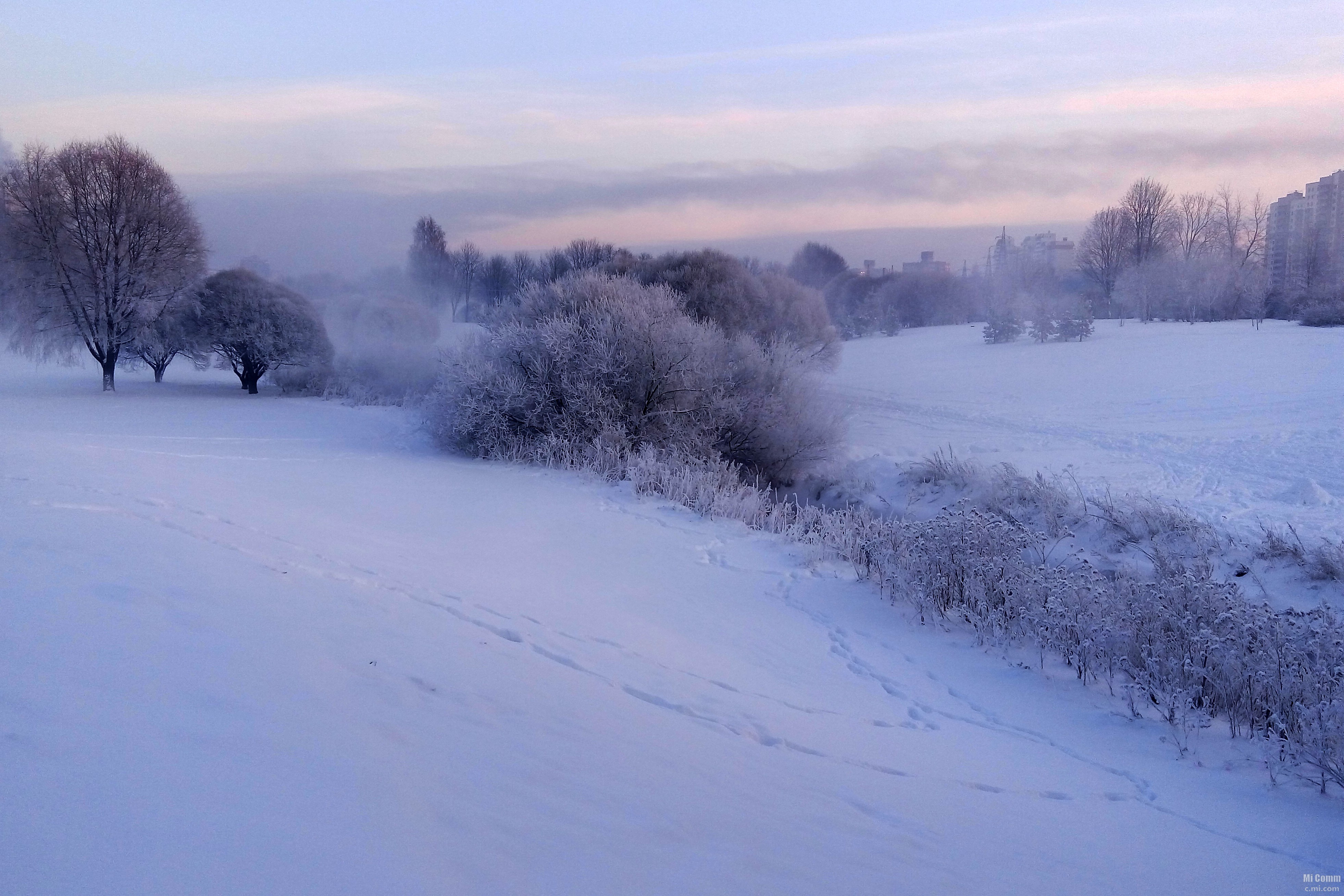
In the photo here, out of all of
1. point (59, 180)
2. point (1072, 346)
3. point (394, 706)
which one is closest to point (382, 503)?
point (394, 706)

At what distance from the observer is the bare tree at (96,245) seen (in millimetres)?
24609

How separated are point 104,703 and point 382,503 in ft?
25.7

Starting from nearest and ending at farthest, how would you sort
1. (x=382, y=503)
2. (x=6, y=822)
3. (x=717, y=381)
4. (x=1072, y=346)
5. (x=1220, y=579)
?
(x=6, y=822) → (x=1220, y=579) → (x=382, y=503) → (x=717, y=381) → (x=1072, y=346)

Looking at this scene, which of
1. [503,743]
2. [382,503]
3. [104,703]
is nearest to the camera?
[104,703]

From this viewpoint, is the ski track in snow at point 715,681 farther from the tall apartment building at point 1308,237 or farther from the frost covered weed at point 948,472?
the tall apartment building at point 1308,237

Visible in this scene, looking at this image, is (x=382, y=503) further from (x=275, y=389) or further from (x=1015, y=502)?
A: (x=275, y=389)

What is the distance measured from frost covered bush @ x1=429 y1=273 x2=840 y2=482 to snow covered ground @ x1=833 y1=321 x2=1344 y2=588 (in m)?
2.30

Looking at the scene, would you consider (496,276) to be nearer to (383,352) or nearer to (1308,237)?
(383,352)

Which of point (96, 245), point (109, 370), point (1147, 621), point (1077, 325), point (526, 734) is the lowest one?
point (1147, 621)

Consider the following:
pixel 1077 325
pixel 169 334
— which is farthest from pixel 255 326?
pixel 1077 325

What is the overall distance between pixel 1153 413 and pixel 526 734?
81.8ft

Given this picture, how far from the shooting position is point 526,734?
396cm

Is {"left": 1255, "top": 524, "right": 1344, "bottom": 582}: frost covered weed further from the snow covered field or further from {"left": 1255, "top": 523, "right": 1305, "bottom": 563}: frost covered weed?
the snow covered field

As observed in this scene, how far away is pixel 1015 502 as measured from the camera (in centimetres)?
1316
